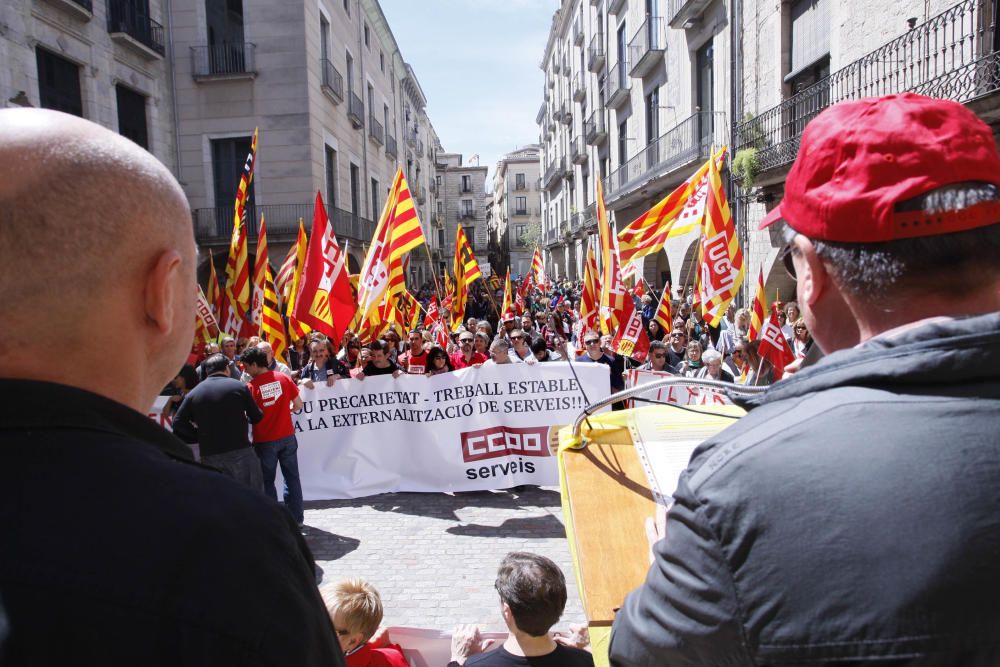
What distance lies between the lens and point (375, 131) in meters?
29.0

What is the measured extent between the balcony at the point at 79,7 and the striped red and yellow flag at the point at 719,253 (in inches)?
566

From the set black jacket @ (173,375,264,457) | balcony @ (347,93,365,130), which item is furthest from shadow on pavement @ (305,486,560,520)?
balcony @ (347,93,365,130)

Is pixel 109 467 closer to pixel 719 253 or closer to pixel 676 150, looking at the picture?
pixel 719 253

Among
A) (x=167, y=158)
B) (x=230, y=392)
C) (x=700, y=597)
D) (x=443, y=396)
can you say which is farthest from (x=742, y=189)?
(x=167, y=158)

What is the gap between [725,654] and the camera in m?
0.93

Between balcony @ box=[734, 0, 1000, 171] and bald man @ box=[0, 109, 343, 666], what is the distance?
909 cm

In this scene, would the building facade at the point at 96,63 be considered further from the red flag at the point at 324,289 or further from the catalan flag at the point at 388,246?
the catalan flag at the point at 388,246

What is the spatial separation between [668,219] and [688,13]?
1094 cm

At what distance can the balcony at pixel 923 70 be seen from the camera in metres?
8.16

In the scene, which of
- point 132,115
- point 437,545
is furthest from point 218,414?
point 132,115

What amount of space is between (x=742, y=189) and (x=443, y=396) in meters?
9.91

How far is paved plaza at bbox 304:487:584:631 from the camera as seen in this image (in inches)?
180

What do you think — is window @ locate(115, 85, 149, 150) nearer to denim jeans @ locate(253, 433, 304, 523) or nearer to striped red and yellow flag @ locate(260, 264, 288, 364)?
striped red and yellow flag @ locate(260, 264, 288, 364)

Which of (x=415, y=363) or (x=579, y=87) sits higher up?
(x=579, y=87)
